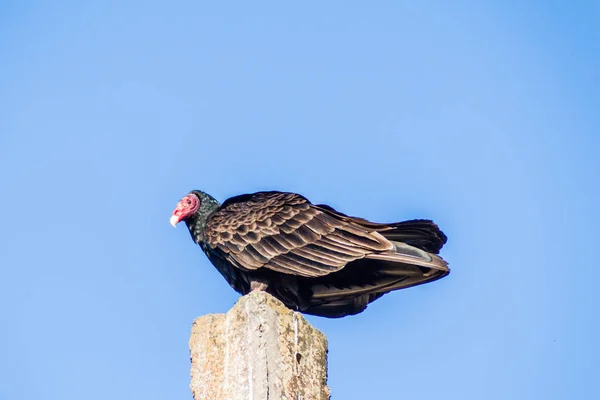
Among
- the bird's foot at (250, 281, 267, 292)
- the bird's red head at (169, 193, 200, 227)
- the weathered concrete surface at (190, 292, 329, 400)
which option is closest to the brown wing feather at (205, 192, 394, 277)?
the bird's foot at (250, 281, 267, 292)

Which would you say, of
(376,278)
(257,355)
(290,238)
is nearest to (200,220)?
(290,238)

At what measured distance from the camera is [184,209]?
7.03m

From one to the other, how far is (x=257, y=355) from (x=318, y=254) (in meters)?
1.51

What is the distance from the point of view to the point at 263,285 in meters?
6.25

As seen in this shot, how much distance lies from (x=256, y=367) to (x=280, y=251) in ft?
5.24

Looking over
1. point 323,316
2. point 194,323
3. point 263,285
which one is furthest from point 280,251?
point 194,323

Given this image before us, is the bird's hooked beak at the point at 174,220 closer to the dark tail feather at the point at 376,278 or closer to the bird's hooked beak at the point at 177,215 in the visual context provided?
the bird's hooked beak at the point at 177,215

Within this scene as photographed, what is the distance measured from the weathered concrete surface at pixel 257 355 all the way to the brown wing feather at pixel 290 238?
1.01m

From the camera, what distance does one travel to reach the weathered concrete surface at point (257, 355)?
4.70 metres

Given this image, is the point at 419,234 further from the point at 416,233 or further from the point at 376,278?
the point at 376,278

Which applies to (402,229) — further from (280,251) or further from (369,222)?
(280,251)

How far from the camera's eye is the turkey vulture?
6.10 m

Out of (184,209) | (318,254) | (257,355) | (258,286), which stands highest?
(184,209)

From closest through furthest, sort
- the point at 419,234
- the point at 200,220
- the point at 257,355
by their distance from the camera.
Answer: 1. the point at 257,355
2. the point at 419,234
3. the point at 200,220
